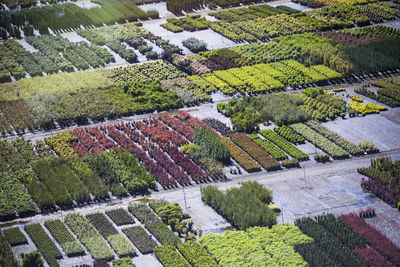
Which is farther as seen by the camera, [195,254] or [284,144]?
[284,144]

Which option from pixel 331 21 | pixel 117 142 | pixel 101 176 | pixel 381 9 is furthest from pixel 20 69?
pixel 381 9

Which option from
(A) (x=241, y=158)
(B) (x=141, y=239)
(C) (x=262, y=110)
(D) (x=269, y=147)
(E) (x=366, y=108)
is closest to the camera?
(B) (x=141, y=239)

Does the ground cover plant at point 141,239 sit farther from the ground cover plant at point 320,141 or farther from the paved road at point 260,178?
the ground cover plant at point 320,141

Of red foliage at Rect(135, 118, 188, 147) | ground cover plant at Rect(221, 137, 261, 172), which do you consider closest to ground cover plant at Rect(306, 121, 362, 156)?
ground cover plant at Rect(221, 137, 261, 172)

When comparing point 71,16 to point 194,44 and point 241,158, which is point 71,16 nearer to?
point 194,44

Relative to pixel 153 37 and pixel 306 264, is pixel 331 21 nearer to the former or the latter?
pixel 153 37

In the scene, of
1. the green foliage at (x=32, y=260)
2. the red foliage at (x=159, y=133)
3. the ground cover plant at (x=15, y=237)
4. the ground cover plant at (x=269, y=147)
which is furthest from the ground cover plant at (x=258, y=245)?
the red foliage at (x=159, y=133)

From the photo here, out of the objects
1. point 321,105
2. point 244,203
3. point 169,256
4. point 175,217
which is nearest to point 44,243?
point 169,256
